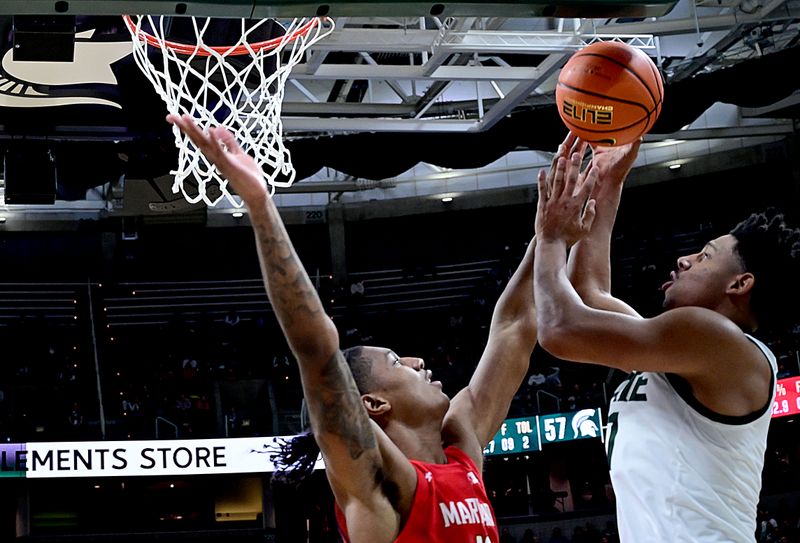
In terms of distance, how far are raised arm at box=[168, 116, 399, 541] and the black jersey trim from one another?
0.78 meters

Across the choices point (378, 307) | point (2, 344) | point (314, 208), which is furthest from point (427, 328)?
point (2, 344)

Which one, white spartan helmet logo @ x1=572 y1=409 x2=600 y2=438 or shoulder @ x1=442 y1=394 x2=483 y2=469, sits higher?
white spartan helmet logo @ x1=572 y1=409 x2=600 y2=438

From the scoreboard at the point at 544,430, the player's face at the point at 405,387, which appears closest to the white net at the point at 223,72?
the player's face at the point at 405,387

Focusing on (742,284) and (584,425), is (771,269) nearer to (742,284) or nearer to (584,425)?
(742,284)

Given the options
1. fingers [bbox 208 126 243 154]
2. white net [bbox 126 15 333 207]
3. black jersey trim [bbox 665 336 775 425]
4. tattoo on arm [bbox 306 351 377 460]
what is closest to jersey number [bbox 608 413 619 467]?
black jersey trim [bbox 665 336 775 425]

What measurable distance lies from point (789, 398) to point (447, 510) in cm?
1128

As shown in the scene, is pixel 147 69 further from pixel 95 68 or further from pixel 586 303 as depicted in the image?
pixel 586 303

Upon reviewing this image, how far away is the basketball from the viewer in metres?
3.08

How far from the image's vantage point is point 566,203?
288 centimetres

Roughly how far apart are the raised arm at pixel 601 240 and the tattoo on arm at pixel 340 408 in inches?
34.6

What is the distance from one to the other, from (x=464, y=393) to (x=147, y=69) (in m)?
2.94

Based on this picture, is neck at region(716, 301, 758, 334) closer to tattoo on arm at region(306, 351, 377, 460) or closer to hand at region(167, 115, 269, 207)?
tattoo on arm at region(306, 351, 377, 460)

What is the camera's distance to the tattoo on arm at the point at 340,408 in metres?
2.32

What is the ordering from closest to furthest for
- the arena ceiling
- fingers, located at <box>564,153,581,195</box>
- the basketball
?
fingers, located at <box>564,153,581,195</box> < the basketball < the arena ceiling
